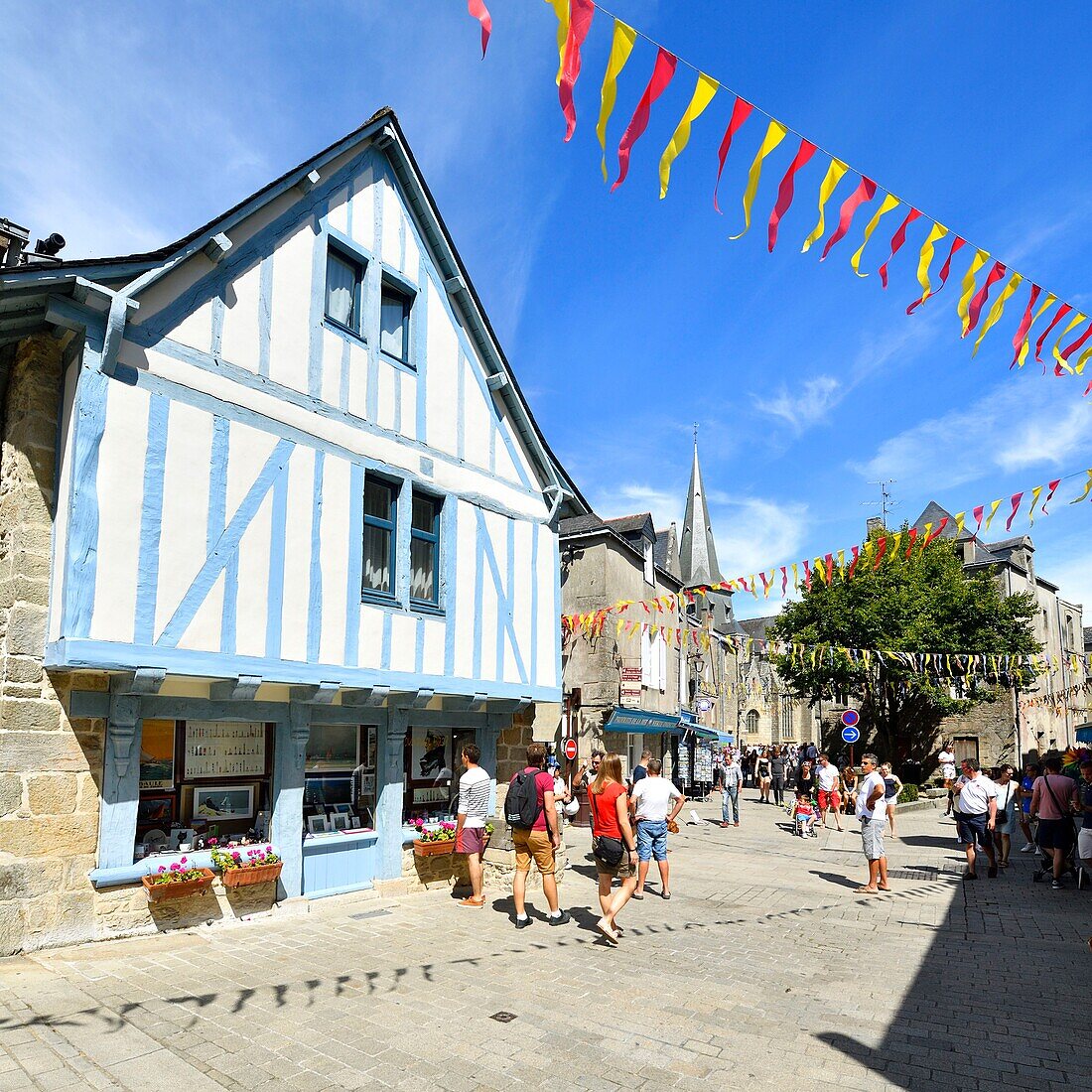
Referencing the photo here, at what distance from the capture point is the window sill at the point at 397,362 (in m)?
9.15

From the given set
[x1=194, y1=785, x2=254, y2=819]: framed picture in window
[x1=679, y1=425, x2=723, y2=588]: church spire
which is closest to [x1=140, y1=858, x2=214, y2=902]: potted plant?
[x1=194, y1=785, x2=254, y2=819]: framed picture in window

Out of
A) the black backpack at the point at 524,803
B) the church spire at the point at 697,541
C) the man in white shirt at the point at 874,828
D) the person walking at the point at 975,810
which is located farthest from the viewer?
the church spire at the point at 697,541

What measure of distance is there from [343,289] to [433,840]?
594 centimetres

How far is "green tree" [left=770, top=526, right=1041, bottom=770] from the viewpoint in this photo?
2788 cm

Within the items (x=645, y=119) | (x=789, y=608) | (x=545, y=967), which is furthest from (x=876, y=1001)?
(x=789, y=608)

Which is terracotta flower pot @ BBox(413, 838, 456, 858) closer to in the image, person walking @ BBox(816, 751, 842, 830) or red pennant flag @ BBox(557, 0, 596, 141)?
red pennant flag @ BBox(557, 0, 596, 141)

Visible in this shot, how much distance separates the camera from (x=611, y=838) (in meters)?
6.96

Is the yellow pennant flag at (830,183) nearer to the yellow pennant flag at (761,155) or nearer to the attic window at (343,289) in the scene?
the yellow pennant flag at (761,155)

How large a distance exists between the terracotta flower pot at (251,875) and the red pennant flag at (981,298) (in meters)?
7.12

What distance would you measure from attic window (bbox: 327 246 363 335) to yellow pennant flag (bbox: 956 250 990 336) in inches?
225

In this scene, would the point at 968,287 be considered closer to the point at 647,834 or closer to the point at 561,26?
the point at 561,26

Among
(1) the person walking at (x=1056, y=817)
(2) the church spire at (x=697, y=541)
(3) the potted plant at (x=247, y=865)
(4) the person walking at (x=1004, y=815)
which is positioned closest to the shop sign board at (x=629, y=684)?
(4) the person walking at (x=1004, y=815)

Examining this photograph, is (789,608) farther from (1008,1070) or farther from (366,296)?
(1008,1070)

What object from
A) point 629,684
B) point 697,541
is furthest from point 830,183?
point 697,541
